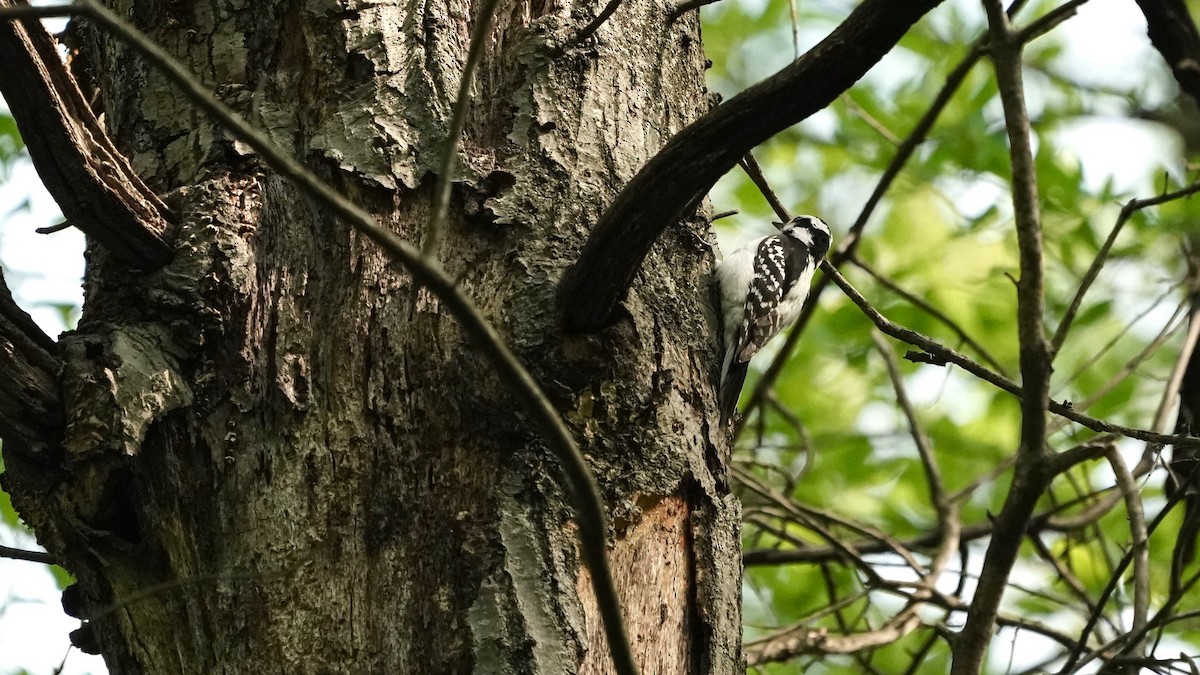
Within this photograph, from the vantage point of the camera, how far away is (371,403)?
6.88 ft

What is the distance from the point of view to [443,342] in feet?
7.00

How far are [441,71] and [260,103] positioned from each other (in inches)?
15.5

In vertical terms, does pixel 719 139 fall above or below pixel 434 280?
above

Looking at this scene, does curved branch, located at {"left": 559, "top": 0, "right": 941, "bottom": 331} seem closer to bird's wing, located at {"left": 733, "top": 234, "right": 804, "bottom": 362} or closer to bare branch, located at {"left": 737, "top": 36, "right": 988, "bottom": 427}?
bare branch, located at {"left": 737, "top": 36, "right": 988, "bottom": 427}

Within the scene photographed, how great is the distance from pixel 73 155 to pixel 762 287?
2.94 m

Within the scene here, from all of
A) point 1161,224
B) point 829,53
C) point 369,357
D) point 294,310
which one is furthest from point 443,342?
point 1161,224

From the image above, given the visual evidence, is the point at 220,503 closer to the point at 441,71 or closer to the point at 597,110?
the point at 441,71

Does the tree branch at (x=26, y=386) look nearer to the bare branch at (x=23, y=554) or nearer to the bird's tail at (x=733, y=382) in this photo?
the bare branch at (x=23, y=554)

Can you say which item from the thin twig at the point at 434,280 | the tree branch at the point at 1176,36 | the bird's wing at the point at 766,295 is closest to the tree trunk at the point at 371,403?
the thin twig at the point at 434,280

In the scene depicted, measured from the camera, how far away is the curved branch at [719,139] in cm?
169

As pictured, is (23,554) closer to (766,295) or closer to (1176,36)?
(766,295)

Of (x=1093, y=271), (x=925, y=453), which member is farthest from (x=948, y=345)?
(x=1093, y=271)

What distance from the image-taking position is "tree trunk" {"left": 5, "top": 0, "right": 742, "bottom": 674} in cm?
199

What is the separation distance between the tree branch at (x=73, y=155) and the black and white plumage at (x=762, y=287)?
1.48 m
